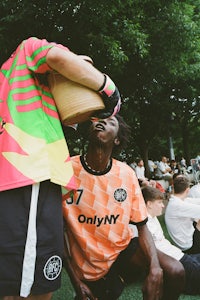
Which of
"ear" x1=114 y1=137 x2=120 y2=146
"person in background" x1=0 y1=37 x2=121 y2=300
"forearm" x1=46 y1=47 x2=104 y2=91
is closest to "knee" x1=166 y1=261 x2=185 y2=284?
"ear" x1=114 y1=137 x2=120 y2=146

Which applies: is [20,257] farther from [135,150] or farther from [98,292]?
[135,150]

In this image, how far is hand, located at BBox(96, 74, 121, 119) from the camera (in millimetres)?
1612

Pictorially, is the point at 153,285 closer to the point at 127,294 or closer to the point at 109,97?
the point at 109,97

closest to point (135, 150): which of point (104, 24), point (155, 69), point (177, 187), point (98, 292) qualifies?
point (155, 69)

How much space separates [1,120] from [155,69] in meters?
10.4

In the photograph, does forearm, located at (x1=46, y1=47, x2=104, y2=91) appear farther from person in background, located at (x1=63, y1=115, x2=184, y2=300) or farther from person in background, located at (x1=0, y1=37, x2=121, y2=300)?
person in background, located at (x1=63, y1=115, x2=184, y2=300)

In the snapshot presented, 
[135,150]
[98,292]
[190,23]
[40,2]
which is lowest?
[135,150]

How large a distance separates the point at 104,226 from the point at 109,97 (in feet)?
2.85

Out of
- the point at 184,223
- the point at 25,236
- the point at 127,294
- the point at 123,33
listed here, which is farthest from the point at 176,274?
the point at 123,33

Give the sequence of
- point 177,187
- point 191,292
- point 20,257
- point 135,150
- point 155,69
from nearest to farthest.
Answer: point 20,257
point 191,292
point 177,187
point 155,69
point 135,150

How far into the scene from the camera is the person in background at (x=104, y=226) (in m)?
2.21

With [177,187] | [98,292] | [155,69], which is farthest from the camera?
[155,69]

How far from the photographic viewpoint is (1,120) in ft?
5.32

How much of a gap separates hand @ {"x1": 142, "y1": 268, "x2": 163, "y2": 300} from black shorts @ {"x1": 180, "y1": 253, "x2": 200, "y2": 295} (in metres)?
1.21
